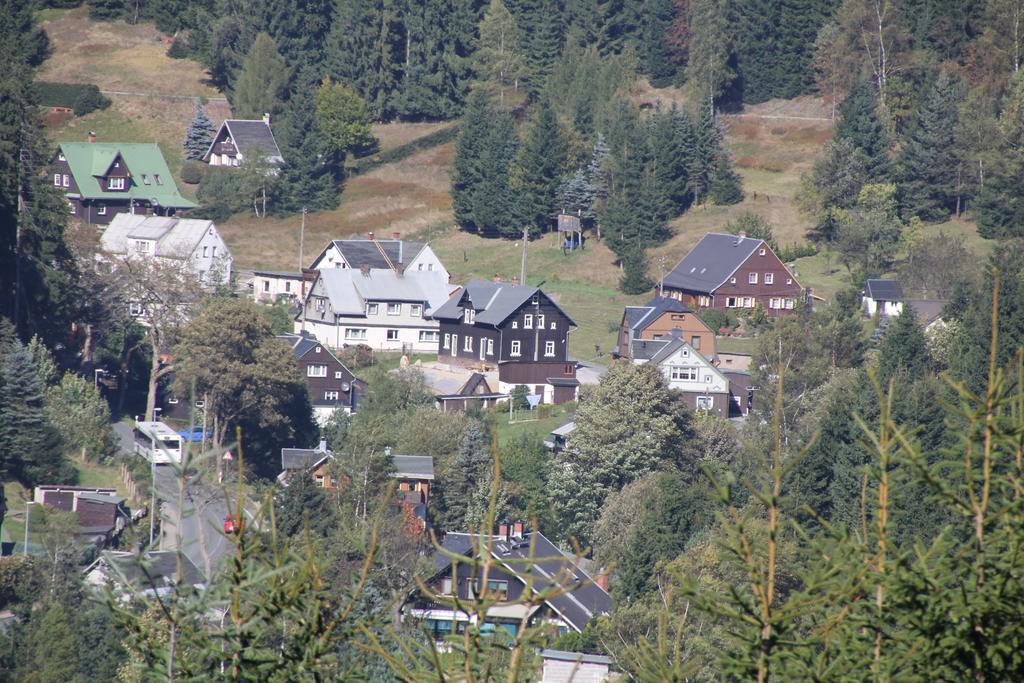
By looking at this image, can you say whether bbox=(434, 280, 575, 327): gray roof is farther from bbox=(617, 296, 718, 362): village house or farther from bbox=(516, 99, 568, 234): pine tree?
bbox=(516, 99, 568, 234): pine tree

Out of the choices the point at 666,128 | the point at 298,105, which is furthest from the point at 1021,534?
the point at 298,105

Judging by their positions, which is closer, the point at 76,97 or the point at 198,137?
the point at 198,137

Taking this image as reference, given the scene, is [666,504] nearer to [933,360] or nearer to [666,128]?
[933,360]

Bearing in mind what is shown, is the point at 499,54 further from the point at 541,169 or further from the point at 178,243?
the point at 178,243

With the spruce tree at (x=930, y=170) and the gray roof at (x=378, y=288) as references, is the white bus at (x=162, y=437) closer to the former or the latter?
the gray roof at (x=378, y=288)

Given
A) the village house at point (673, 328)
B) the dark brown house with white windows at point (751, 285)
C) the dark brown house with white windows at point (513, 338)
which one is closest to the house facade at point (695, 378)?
the dark brown house with white windows at point (513, 338)

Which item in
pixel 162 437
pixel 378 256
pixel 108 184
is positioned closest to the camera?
pixel 162 437

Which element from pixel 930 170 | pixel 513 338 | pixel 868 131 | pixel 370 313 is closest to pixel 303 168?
pixel 370 313
